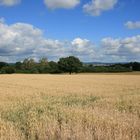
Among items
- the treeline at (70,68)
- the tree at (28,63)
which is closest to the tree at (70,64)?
the treeline at (70,68)

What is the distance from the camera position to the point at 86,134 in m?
8.59

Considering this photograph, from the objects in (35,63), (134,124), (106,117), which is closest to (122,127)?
(134,124)

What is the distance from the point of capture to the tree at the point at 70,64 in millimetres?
103812

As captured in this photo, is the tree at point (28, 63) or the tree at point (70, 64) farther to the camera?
the tree at point (28, 63)

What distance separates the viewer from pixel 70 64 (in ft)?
341

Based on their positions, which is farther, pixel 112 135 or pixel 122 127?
pixel 122 127

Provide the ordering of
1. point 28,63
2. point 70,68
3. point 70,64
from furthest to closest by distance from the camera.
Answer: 1. point 28,63
2. point 70,68
3. point 70,64

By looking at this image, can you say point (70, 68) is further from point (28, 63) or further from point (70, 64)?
point (28, 63)

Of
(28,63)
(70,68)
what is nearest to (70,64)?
(70,68)

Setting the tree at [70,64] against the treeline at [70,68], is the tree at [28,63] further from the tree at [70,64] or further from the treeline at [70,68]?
the tree at [70,64]

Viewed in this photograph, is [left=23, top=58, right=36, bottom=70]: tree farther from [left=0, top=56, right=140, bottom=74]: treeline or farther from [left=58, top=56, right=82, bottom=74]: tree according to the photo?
[left=58, top=56, right=82, bottom=74]: tree

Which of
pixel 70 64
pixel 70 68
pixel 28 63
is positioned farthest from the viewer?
pixel 28 63

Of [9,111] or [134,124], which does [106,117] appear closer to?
[134,124]

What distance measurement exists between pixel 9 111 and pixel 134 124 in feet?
19.1
